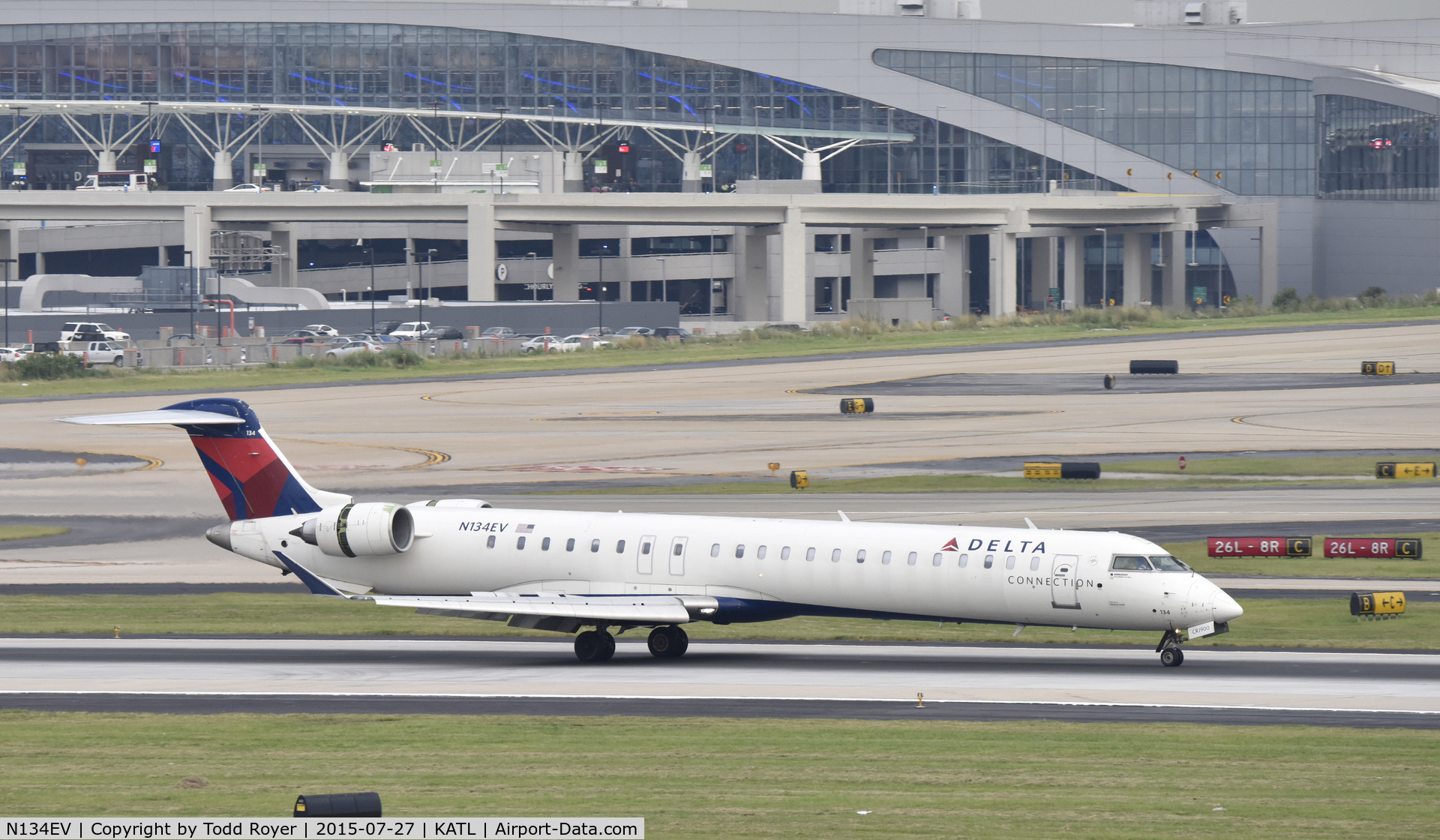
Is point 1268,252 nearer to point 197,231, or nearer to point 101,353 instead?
point 197,231

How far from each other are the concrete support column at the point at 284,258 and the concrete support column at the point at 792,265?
4819 centimetres

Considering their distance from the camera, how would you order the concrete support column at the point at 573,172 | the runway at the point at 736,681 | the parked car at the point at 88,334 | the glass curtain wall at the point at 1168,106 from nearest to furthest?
the runway at the point at 736,681, the parked car at the point at 88,334, the glass curtain wall at the point at 1168,106, the concrete support column at the point at 573,172

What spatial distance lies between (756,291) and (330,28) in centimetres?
6414

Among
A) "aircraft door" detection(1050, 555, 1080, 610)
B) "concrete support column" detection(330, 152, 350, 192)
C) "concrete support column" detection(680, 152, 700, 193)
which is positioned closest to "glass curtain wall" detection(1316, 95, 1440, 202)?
"concrete support column" detection(680, 152, 700, 193)

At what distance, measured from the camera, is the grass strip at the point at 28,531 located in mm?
56594

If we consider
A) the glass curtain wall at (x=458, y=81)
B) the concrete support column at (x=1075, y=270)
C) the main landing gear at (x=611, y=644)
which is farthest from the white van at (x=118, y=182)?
the main landing gear at (x=611, y=644)

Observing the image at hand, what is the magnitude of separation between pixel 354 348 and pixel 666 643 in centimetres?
9034

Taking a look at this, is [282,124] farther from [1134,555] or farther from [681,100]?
[1134,555]

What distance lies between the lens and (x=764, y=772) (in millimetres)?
24297

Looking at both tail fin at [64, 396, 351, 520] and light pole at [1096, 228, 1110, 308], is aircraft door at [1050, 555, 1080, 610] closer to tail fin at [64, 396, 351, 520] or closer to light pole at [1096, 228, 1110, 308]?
tail fin at [64, 396, 351, 520]

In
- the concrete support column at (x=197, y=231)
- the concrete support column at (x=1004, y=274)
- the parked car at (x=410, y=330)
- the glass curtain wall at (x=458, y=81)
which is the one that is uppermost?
the glass curtain wall at (x=458, y=81)

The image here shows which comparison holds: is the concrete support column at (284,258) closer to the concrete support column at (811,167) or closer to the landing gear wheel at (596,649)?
the concrete support column at (811,167)

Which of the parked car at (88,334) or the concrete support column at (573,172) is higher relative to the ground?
the concrete support column at (573,172)

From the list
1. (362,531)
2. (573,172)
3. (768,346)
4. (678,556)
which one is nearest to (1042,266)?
(573,172)
